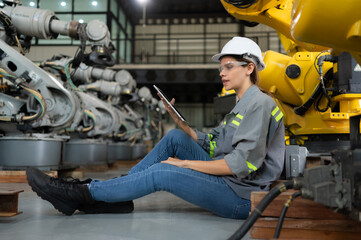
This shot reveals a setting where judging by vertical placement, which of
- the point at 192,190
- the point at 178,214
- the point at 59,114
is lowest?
the point at 178,214

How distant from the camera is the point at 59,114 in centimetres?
488

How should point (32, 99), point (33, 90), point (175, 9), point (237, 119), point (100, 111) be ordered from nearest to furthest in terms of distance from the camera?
point (237, 119), point (33, 90), point (32, 99), point (100, 111), point (175, 9)

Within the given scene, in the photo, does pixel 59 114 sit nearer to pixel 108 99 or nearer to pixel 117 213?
pixel 117 213

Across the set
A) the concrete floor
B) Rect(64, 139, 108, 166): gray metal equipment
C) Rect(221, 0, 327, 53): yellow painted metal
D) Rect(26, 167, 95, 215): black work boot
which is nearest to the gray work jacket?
the concrete floor

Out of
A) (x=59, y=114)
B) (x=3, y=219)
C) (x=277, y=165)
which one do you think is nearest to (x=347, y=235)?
(x=277, y=165)

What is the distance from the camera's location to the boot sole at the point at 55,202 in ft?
6.74

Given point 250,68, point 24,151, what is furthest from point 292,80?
point 24,151

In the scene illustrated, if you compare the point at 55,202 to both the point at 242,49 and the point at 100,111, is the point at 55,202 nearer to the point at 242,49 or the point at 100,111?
the point at 242,49

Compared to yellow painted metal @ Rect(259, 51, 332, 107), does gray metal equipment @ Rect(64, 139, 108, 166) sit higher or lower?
lower

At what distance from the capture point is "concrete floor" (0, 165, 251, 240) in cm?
172

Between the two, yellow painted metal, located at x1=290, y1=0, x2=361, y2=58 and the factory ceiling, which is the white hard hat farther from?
the factory ceiling

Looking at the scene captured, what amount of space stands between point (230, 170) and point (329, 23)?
0.89 meters

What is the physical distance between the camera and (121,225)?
193 centimetres

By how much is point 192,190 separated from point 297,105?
2.59 meters
